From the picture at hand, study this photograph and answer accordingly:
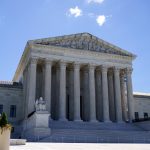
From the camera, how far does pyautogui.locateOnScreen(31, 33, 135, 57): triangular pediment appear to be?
4369 centimetres

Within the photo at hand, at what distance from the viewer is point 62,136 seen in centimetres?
3180

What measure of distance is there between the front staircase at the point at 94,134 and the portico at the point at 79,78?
1.86 metres

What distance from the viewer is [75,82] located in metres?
43.4

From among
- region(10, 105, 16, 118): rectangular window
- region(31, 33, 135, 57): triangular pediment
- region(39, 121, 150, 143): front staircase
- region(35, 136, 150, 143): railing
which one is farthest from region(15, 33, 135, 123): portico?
region(35, 136, 150, 143): railing

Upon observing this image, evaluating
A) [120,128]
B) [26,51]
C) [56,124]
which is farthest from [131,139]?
[26,51]

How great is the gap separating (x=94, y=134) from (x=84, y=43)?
17.3 meters

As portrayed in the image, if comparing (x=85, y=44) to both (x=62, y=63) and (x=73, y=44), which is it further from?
(x=62, y=63)

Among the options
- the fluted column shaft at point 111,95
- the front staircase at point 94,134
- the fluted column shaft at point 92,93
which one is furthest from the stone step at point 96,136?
the fluted column shaft at point 111,95

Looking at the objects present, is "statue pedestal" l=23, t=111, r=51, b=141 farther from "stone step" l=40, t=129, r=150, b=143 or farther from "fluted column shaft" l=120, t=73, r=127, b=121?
"fluted column shaft" l=120, t=73, r=127, b=121

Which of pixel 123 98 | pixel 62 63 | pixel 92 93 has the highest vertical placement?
pixel 62 63

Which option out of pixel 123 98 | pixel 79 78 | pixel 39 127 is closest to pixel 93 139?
pixel 39 127

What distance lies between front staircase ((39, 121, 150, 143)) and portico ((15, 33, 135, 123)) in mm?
1857

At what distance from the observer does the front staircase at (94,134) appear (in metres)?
31.2

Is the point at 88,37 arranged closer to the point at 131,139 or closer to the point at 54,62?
the point at 54,62
